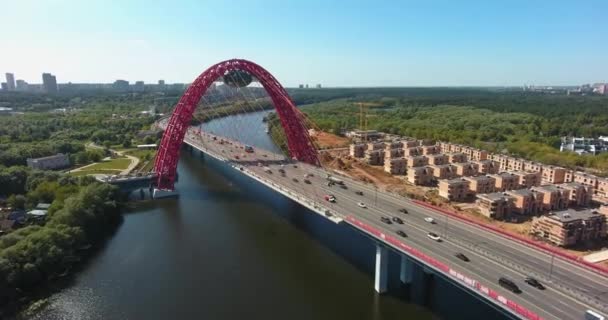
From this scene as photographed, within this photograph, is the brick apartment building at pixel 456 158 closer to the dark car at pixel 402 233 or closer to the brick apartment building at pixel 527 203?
the brick apartment building at pixel 527 203

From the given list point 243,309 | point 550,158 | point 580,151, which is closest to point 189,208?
point 243,309

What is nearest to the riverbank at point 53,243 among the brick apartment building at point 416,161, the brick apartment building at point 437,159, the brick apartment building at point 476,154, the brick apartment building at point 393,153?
the brick apartment building at point 416,161

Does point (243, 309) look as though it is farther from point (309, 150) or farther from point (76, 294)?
point (309, 150)

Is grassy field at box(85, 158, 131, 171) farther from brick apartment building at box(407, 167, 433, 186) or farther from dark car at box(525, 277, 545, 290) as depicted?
dark car at box(525, 277, 545, 290)

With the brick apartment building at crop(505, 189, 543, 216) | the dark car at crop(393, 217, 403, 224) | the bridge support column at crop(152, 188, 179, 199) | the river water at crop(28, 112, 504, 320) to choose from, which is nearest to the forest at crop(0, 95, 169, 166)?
the bridge support column at crop(152, 188, 179, 199)

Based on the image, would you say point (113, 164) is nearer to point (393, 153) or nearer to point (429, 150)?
point (393, 153)
